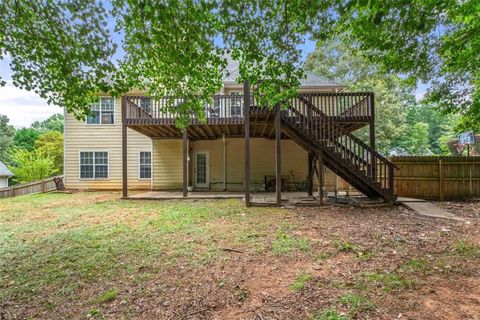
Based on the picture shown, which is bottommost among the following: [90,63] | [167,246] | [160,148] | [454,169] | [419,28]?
[167,246]

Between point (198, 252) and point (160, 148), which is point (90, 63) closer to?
point (198, 252)

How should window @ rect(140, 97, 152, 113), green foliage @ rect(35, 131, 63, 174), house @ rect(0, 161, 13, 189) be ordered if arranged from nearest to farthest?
1. window @ rect(140, 97, 152, 113)
2. house @ rect(0, 161, 13, 189)
3. green foliage @ rect(35, 131, 63, 174)

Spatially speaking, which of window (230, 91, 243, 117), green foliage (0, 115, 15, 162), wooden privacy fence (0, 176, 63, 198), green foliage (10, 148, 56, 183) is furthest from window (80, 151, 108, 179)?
green foliage (0, 115, 15, 162)

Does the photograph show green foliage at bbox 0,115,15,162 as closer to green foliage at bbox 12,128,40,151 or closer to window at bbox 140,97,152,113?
green foliage at bbox 12,128,40,151

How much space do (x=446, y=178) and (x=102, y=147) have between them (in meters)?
16.3

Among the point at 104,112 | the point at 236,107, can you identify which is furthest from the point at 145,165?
the point at 236,107

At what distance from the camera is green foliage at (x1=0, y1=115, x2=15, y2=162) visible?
111 feet

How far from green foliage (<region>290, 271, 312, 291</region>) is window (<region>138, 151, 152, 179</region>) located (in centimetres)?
1267

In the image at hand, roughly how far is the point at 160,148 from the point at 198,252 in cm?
1098

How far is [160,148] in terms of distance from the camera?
14781 millimetres

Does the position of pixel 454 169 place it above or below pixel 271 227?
above

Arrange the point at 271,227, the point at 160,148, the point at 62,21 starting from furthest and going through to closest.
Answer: the point at 160,148, the point at 271,227, the point at 62,21

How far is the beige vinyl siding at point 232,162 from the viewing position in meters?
14.5

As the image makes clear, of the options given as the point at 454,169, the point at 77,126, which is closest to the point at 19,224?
the point at 77,126
